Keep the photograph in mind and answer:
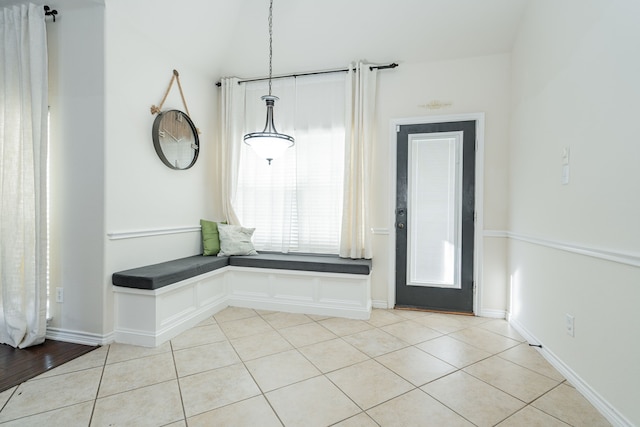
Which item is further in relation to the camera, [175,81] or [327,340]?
[175,81]

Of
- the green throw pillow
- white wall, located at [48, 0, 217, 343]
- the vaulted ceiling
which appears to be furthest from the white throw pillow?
the vaulted ceiling

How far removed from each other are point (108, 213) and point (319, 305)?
2.08 meters

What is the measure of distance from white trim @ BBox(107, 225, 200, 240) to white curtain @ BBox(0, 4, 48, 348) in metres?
0.50

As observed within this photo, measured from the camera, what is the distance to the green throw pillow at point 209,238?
3.54 metres

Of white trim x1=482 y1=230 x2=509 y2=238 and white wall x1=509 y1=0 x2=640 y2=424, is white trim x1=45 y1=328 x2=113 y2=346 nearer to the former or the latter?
white wall x1=509 y1=0 x2=640 y2=424

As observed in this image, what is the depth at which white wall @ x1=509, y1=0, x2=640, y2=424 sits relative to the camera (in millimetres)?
Result: 1570

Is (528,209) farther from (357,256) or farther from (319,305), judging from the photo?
(319,305)

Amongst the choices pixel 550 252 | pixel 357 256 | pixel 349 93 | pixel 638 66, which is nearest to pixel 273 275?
pixel 357 256

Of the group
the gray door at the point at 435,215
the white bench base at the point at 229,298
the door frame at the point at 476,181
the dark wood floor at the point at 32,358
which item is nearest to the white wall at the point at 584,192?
the door frame at the point at 476,181

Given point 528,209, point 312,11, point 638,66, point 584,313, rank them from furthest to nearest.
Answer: point 312,11, point 528,209, point 584,313, point 638,66

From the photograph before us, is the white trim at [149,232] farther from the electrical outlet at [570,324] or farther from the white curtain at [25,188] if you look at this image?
the electrical outlet at [570,324]

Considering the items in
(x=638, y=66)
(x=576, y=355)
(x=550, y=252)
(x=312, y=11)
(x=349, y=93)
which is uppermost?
(x=312, y=11)

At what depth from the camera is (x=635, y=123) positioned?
1.53m

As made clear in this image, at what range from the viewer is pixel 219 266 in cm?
333
